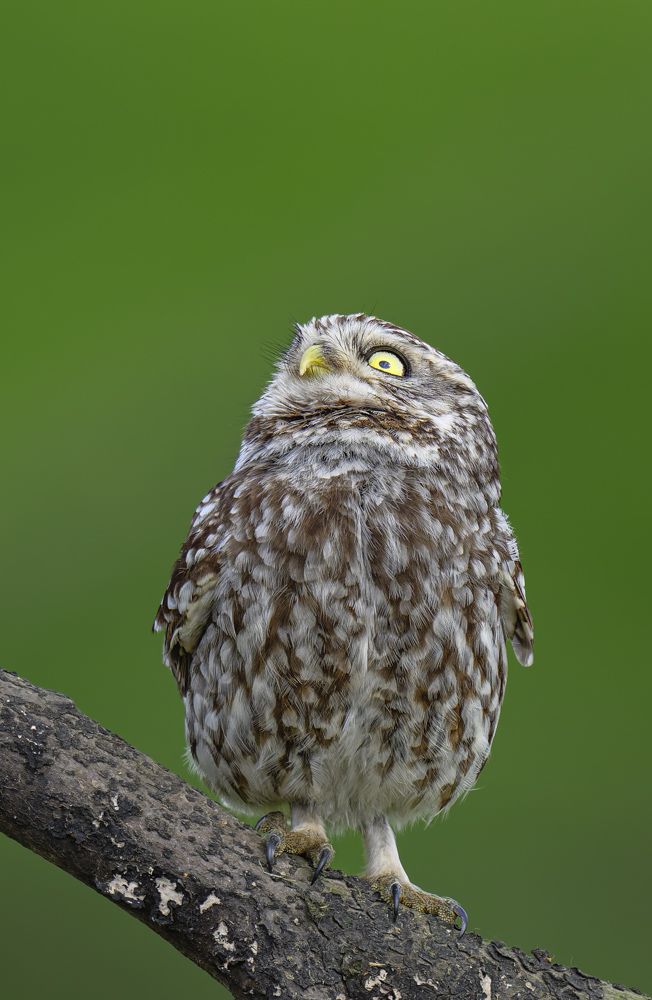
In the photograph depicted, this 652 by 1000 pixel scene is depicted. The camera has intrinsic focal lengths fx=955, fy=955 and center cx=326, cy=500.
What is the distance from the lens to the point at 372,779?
2289 mm

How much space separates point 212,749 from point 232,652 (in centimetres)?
30

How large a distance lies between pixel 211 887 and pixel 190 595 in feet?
2.57

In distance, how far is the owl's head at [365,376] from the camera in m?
2.36

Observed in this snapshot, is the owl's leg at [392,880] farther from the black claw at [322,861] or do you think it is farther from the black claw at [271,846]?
the black claw at [271,846]

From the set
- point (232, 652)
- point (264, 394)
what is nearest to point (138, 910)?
point (232, 652)

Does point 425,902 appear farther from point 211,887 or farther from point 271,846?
point 211,887

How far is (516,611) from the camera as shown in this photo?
2.53 meters

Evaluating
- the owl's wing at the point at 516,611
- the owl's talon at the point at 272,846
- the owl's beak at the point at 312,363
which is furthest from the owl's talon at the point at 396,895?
the owl's beak at the point at 312,363

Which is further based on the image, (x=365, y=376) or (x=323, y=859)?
(x=365, y=376)

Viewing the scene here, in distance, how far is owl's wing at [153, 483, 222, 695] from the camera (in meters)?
2.33

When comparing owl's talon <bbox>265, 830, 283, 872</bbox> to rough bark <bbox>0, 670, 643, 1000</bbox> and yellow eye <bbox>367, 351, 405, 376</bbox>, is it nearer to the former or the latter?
rough bark <bbox>0, 670, 643, 1000</bbox>

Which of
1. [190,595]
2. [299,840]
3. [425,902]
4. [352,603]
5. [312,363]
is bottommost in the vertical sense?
[425,902]

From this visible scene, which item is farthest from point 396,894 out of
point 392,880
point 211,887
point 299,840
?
point 211,887

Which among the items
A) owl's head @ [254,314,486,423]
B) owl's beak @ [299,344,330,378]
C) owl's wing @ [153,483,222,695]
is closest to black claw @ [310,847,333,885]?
owl's wing @ [153,483,222,695]
